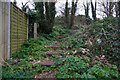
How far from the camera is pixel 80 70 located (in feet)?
9.10

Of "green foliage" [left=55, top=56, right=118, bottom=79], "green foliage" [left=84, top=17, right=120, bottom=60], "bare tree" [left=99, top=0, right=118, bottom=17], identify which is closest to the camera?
"green foliage" [left=55, top=56, right=118, bottom=79]

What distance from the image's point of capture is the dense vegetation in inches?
104

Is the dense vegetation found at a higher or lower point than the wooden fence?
lower

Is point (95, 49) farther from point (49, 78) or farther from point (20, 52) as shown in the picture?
point (20, 52)

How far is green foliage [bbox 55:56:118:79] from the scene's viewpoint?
254 centimetres

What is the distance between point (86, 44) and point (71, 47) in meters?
0.60

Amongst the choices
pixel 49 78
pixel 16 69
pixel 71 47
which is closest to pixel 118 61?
pixel 71 47

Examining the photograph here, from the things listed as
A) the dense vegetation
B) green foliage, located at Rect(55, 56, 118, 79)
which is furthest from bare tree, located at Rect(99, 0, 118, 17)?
green foliage, located at Rect(55, 56, 118, 79)

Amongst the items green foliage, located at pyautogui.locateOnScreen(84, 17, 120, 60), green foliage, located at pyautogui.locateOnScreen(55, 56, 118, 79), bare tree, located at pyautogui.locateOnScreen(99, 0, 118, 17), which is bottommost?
green foliage, located at pyautogui.locateOnScreen(55, 56, 118, 79)

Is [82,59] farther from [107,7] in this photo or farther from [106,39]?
[107,7]

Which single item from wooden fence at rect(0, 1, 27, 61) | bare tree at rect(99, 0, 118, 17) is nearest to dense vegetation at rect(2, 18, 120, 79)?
wooden fence at rect(0, 1, 27, 61)

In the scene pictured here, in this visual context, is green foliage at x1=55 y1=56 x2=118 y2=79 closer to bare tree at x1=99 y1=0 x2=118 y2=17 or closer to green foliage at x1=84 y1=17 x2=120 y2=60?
green foliage at x1=84 y1=17 x2=120 y2=60

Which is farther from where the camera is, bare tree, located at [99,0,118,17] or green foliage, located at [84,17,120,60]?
bare tree, located at [99,0,118,17]

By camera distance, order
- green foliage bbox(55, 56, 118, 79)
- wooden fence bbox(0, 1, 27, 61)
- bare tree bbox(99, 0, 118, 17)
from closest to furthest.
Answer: green foliage bbox(55, 56, 118, 79)
wooden fence bbox(0, 1, 27, 61)
bare tree bbox(99, 0, 118, 17)
